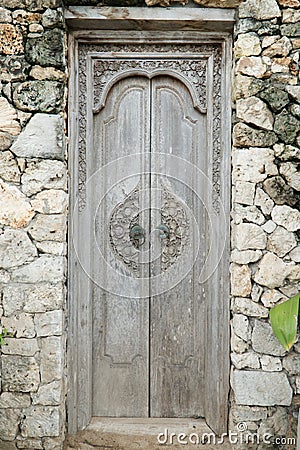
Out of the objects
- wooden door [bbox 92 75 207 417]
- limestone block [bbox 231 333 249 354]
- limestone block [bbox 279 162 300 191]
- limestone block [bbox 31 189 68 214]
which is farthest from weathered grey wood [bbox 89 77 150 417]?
limestone block [bbox 279 162 300 191]

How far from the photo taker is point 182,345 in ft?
10.5

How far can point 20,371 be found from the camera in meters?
2.92

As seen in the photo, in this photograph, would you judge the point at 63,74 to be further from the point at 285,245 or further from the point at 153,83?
the point at 285,245

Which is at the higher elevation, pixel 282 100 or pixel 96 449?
pixel 282 100

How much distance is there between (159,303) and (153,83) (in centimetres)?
122

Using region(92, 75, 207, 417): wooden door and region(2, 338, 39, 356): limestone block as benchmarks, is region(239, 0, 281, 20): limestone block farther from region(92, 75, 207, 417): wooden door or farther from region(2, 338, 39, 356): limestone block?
region(2, 338, 39, 356): limestone block

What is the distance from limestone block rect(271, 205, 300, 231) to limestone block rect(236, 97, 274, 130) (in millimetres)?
415

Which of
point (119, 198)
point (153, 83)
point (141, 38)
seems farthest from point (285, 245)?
point (141, 38)

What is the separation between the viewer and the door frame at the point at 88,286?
303cm

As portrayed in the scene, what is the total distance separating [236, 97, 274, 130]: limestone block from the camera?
2.88 m

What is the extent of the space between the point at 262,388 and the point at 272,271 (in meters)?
0.60

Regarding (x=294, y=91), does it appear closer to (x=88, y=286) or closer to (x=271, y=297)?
(x=271, y=297)

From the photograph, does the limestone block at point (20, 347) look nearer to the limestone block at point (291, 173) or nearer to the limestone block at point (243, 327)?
the limestone block at point (243, 327)

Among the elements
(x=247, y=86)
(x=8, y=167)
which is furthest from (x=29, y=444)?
(x=247, y=86)
